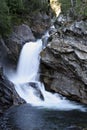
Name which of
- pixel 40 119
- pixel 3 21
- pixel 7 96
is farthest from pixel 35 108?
pixel 3 21

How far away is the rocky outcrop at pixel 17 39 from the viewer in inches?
1321

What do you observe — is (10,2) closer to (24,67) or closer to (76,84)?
(24,67)

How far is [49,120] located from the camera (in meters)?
23.5

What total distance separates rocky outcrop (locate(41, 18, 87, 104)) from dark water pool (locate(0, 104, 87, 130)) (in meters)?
3.73

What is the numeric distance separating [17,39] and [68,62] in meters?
8.36

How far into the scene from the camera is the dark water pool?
21.9 m

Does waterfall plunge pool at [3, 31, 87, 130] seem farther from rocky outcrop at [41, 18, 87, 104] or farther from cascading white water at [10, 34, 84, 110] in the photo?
rocky outcrop at [41, 18, 87, 104]

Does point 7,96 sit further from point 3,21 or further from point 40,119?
point 3,21

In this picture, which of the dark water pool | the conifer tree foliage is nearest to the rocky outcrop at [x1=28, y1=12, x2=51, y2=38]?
the conifer tree foliage

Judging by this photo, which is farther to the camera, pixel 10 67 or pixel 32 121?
pixel 10 67

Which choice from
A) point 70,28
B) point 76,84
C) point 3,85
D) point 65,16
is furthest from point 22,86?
point 65,16

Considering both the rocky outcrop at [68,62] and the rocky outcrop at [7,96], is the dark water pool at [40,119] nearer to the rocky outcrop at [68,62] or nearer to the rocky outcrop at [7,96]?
the rocky outcrop at [7,96]

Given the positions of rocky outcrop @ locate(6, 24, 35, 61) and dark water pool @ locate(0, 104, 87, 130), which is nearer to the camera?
dark water pool @ locate(0, 104, 87, 130)

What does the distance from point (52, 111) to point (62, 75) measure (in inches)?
193
